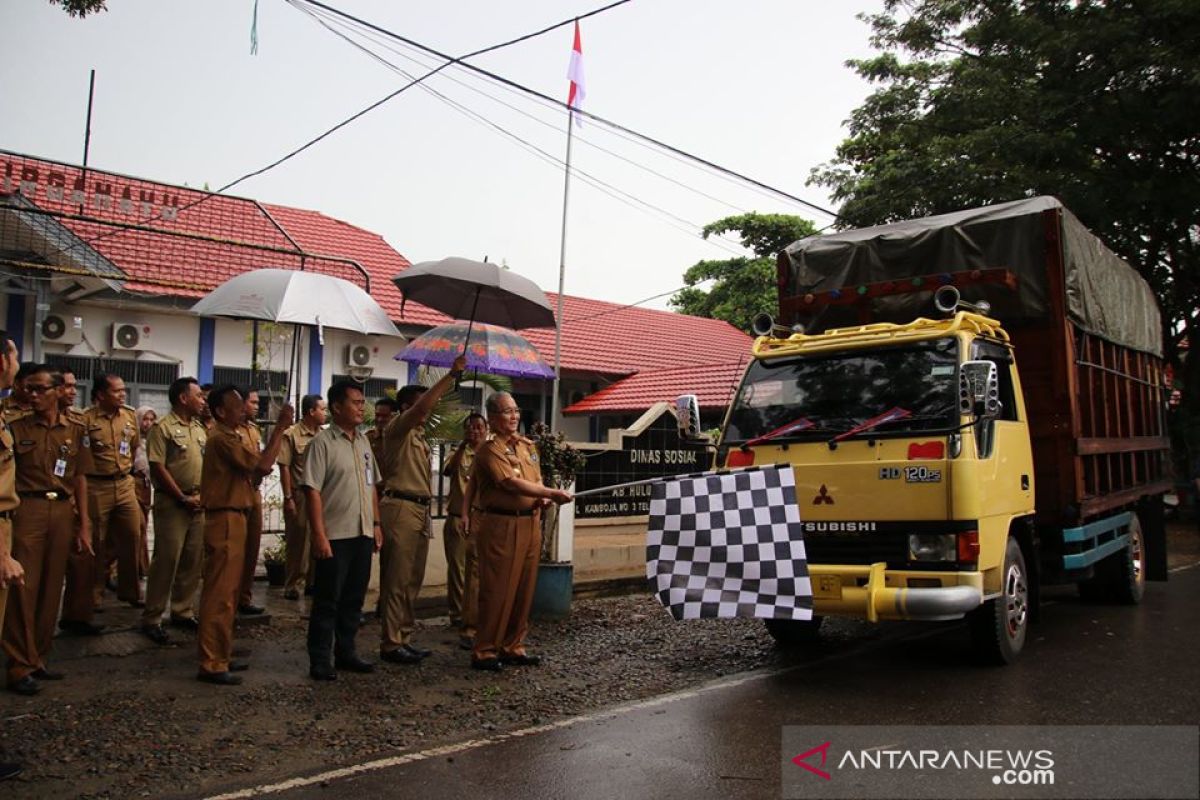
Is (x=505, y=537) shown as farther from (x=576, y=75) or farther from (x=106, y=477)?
(x=576, y=75)

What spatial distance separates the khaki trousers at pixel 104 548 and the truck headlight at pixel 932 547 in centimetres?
548

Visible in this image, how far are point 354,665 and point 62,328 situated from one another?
9.05 meters

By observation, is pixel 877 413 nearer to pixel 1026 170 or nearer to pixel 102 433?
pixel 102 433

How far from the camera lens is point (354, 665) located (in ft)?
20.3

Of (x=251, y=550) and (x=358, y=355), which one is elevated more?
(x=358, y=355)

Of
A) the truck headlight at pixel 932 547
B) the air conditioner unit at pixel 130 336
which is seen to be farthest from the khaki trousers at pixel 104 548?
the air conditioner unit at pixel 130 336

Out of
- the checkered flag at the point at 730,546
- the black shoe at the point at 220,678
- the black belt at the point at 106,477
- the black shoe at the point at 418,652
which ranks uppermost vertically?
the black belt at the point at 106,477

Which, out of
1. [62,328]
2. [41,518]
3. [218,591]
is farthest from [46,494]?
[62,328]

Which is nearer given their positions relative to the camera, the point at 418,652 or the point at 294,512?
the point at 418,652

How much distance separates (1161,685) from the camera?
19.0 feet

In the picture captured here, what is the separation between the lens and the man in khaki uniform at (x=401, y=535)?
21.5ft

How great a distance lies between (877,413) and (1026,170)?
30.8ft

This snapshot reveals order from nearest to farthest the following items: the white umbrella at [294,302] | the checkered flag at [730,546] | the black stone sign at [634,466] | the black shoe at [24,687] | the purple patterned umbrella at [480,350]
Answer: the black shoe at [24,687], the checkered flag at [730,546], the white umbrella at [294,302], the purple patterned umbrella at [480,350], the black stone sign at [634,466]

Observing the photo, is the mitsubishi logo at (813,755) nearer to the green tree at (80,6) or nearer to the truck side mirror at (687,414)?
the truck side mirror at (687,414)
